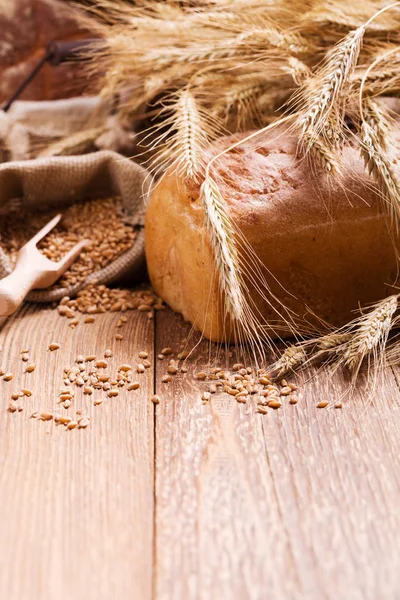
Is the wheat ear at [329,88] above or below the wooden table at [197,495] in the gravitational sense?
above

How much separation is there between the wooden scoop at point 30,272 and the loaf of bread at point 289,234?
30 cm

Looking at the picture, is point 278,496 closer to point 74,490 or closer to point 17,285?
point 74,490

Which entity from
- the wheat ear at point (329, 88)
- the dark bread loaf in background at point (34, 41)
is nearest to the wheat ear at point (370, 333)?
the wheat ear at point (329, 88)

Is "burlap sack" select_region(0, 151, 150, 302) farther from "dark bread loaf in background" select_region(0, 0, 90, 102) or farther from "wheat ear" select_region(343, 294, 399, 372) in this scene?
"wheat ear" select_region(343, 294, 399, 372)

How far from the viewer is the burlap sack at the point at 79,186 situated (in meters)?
1.96

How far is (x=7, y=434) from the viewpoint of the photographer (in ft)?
4.62

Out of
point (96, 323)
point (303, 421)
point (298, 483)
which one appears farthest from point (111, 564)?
point (96, 323)

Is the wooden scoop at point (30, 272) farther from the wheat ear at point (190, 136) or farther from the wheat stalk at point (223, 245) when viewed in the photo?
the wheat stalk at point (223, 245)

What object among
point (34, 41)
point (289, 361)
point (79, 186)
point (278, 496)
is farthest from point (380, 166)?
point (34, 41)

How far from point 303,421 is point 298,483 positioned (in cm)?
19

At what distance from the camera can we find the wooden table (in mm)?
1094

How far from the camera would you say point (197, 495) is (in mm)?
1261

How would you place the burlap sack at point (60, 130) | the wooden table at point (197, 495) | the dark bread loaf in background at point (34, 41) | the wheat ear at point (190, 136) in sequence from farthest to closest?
the dark bread loaf in background at point (34, 41), the burlap sack at point (60, 130), the wheat ear at point (190, 136), the wooden table at point (197, 495)

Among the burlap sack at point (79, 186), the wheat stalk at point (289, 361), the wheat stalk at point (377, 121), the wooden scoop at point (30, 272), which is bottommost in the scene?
the wheat stalk at point (289, 361)
